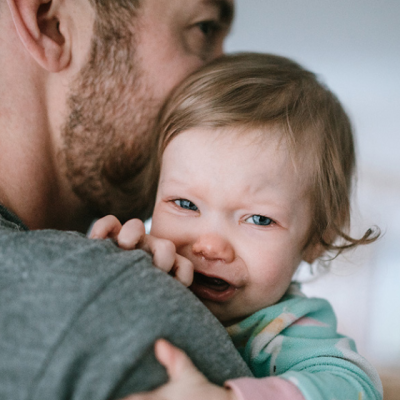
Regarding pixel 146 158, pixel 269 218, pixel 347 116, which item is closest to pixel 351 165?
pixel 347 116

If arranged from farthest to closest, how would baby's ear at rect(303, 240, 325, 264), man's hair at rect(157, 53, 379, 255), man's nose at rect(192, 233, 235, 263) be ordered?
baby's ear at rect(303, 240, 325, 264), man's hair at rect(157, 53, 379, 255), man's nose at rect(192, 233, 235, 263)

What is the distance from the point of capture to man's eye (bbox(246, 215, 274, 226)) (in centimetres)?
96

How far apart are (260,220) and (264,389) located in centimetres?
41

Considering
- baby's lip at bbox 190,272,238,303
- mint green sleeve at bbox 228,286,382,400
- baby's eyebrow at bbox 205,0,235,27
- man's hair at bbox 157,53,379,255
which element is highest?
baby's eyebrow at bbox 205,0,235,27

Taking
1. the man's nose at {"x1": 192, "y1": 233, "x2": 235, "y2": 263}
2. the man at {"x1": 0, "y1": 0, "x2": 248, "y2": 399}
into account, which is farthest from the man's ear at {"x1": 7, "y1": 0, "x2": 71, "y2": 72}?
the man's nose at {"x1": 192, "y1": 233, "x2": 235, "y2": 263}

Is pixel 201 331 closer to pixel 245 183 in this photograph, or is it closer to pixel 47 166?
pixel 245 183

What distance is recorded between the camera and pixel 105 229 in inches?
30.5

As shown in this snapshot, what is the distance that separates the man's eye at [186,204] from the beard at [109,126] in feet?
0.88

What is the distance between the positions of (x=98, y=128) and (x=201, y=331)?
0.71 m

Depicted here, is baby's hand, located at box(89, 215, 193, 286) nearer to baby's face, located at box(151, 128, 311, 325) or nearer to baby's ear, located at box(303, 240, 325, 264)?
baby's face, located at box(151, 128, 311, 325)

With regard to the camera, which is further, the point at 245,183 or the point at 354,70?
the point at 354,70

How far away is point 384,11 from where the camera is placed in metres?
3.13

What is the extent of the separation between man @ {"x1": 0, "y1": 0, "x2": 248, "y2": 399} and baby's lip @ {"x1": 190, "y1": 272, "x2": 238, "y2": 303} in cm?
28

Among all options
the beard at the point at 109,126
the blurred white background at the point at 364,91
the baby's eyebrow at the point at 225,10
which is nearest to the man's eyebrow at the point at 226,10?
the baby's eyebrow at the point at 225,10
